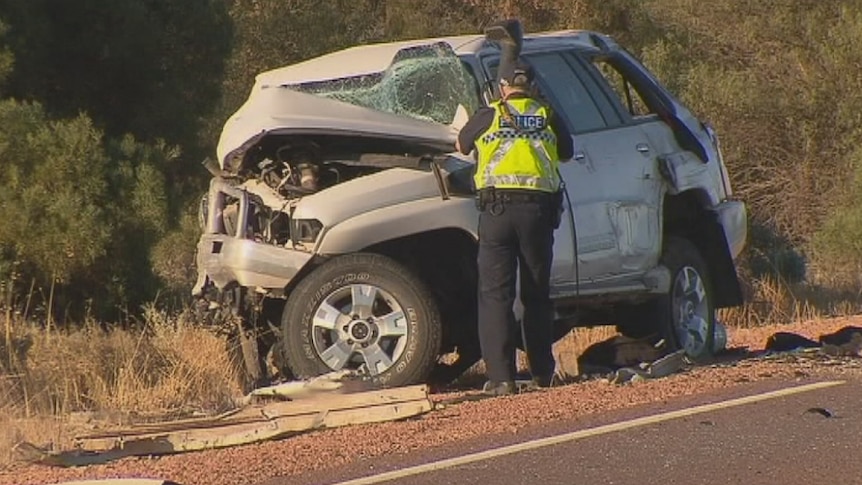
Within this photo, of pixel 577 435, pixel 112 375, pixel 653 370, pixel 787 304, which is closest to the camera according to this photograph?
pixel 577 435

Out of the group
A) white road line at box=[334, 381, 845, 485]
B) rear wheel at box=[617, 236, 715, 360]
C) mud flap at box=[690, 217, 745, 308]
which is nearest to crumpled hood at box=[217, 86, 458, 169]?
rear wheel at box=[617, 236, 715, 360]

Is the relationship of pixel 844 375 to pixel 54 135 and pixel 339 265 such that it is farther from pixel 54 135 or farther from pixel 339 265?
pixel 54 135

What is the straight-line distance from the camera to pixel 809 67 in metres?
29.9

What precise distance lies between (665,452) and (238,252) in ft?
10.2

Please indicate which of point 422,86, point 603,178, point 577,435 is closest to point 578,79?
point 603,178

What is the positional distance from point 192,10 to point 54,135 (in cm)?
275

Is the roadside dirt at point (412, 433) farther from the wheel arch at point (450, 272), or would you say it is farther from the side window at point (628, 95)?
the side window at point (628, 95)

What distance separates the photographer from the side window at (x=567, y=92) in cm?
1045

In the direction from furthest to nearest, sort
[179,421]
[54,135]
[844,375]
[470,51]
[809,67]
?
[809,67] < [54,135] < [470,51] < [844,375] < [179,421]

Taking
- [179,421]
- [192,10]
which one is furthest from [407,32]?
[179,421]

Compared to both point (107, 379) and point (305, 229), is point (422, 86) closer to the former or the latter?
point (305, 229)

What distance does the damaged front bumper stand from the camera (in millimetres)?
9367

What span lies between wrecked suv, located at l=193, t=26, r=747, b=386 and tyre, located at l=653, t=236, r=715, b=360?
13mm

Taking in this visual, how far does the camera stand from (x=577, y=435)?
766 cm
